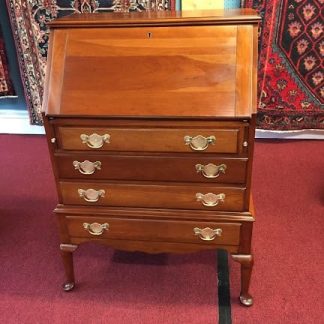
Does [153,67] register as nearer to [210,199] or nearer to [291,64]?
[210,199]

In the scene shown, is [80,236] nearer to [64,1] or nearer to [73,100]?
[73,100]

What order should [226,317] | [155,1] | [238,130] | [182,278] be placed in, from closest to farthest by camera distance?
[238,130]
[226,317]
[182,278]
[155,1]

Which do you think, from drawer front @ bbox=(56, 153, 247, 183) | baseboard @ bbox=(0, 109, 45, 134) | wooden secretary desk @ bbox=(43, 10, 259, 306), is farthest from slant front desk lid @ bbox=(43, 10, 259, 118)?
baseboard @ bbox=(0, 109, 45, 134)

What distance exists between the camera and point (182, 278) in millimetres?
1827

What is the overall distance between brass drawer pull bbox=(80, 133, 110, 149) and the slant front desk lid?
0.09 m

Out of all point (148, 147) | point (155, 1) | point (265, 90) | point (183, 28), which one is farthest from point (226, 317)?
point (155, 1)

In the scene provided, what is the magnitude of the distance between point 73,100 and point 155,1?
58.8 inches

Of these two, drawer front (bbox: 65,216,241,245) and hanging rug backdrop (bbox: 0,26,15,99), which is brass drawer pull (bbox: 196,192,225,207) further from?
hanging rug backdrop (bbox: 0,26,15,99)

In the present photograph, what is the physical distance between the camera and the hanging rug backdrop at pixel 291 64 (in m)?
2.50

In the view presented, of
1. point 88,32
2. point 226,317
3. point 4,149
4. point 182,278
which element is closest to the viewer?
point 88,32

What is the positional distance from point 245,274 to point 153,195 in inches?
20.4

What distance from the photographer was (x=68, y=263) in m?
1.71

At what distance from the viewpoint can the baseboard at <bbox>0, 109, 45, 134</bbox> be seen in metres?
3.23

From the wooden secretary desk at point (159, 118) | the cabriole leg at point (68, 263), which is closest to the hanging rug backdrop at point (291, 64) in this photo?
the wooden secretary desk at point (159, 118)
